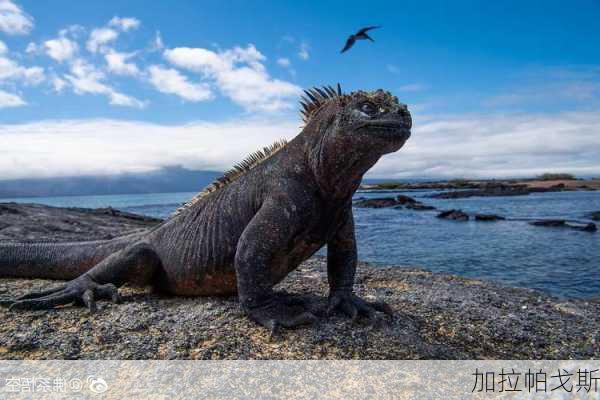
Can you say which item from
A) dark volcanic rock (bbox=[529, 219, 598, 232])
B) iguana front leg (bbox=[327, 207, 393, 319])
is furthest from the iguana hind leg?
dark volcanic rock (bbox=[529, 219, 598, 232])

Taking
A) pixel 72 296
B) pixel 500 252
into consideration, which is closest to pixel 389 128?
pixel 72 296

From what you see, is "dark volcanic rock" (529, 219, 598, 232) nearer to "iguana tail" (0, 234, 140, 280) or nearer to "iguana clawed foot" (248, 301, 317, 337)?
"iguana clawed foot" (248, 301, 317, 337)

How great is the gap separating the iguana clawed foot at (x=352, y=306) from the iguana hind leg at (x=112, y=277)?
2.10 meters

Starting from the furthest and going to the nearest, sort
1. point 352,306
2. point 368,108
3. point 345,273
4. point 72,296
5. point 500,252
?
point 500,252 → point 72,296 → point 345,273 → point 352,306 → point 368,108

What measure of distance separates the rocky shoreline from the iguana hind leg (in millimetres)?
172

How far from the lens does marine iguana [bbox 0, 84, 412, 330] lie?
3.67m

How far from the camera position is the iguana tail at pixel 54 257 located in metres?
5.57

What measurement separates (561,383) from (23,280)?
6606 millimetres

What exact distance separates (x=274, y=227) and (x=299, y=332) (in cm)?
96

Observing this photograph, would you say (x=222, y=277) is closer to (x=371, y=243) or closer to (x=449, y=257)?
(x=449, y=257)

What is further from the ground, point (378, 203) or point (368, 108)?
point (368, 108)

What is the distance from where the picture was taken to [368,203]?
131 feet

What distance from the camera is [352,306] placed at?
13.7 feet

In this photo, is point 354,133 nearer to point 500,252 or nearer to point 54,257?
point 54,257
